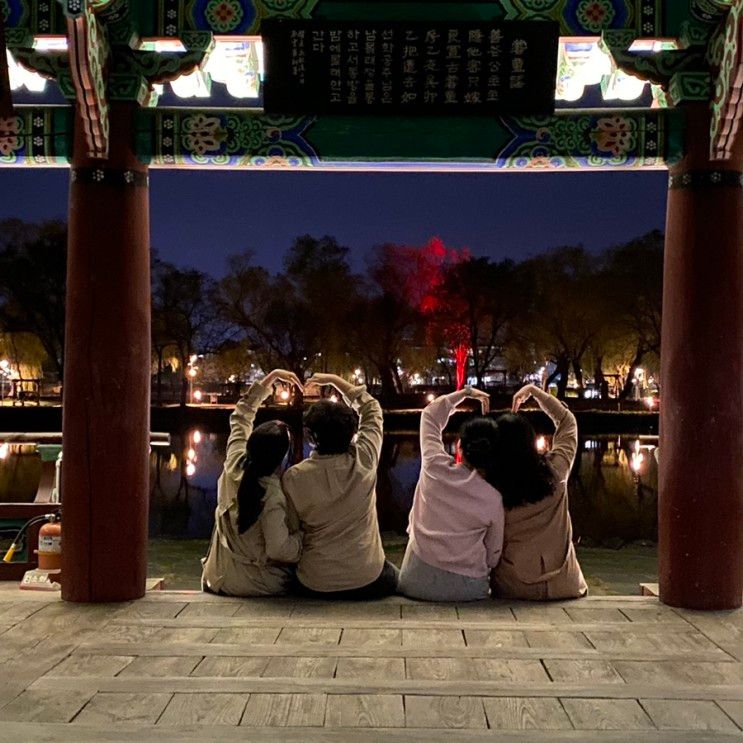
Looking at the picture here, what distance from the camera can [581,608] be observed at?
15.6 feet

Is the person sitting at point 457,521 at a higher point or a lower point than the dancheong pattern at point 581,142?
lower

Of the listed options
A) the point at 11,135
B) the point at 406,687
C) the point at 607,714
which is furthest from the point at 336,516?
the point at 11,135

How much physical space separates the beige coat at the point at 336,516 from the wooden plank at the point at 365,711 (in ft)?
4.97

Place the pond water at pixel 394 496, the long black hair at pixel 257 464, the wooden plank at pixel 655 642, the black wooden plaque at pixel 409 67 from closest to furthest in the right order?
1. the wooden plank at pixel 655 642
2. the long black hair at pixel 257 464
3. the black wooden plaque at pixel 409 67
4. the pond water at pixel 394 496

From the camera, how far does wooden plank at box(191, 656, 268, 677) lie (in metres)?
3.61

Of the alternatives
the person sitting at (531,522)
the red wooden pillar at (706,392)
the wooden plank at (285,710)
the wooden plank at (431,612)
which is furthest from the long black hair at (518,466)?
the wooden plank at (285,710)

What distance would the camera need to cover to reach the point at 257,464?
4770 mm

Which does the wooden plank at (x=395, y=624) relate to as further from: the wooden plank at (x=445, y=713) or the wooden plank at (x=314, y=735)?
the wooden plank at (x=314, y=735)

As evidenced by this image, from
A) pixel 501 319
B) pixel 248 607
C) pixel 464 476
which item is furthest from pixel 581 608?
pixel 501 319

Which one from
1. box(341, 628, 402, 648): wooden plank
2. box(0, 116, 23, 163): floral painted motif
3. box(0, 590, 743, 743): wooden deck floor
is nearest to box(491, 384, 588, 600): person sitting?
box(0, 590, 743, 743): wooden deck floor

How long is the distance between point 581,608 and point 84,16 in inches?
152

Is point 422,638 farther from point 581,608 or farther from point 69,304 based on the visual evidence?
point 69,304

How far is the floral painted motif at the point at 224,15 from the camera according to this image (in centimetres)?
509

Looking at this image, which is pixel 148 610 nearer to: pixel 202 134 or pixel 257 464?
pixel 257 464
